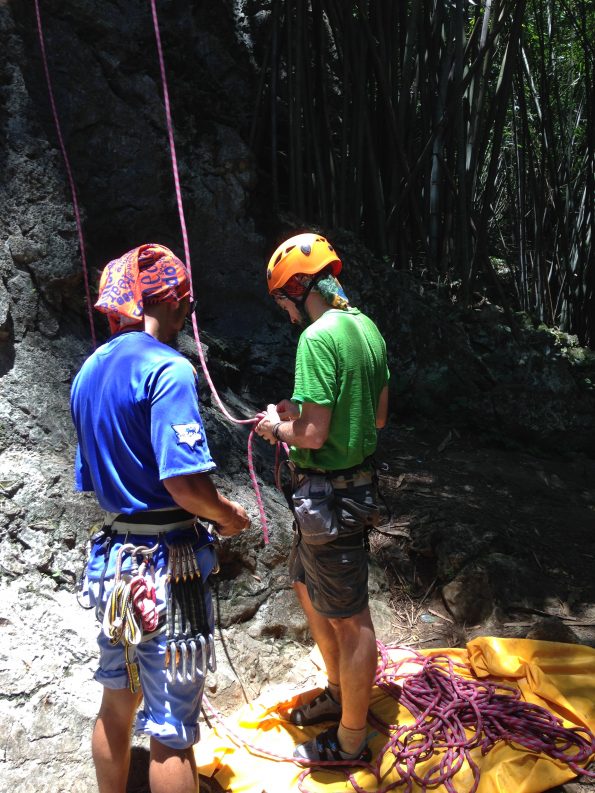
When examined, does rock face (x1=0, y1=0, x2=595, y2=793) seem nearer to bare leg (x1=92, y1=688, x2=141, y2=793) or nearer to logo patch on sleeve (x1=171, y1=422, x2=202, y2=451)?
bare leg (x1=92, y1=688, x2=141, y2=793)

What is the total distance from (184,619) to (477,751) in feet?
4.19

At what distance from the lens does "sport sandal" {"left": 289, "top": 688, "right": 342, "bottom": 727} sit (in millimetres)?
2516

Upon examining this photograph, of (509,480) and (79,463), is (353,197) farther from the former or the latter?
(79,463)

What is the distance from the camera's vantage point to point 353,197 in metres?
5.80

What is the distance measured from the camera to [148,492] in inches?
68.1

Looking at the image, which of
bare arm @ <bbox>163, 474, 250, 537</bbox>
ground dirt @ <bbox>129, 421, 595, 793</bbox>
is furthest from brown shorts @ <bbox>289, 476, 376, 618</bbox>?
bare arm @ <bbox>163, 474, 250, 537</bbox>

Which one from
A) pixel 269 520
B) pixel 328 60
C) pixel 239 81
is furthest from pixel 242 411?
pixel 328 60

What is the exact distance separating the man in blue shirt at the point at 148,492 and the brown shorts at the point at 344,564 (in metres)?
0.43

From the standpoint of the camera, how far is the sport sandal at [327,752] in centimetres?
233

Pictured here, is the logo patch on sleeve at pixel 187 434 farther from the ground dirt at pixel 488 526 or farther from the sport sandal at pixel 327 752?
the sport sandal at pixel 327 752

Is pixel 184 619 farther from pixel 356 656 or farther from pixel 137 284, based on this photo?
pixel 137 284

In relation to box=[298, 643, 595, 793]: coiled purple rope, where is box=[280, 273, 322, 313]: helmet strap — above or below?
above

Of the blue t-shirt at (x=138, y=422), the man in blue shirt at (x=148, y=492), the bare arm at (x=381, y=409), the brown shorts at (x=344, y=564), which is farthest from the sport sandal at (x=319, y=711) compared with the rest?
the blue t-shirt at (x=138, y=422)

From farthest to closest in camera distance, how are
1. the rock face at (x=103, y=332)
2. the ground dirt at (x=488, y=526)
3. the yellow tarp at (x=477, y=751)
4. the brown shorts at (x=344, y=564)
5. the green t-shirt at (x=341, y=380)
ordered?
the ground dirt at (x=488, y=526) < the rock face at (x=103, y=332) < the yellow tarp at (x=477, y=751) < the brown shorts at (x=344, y=564) < the green t-shirt at (x=341, y=380)
